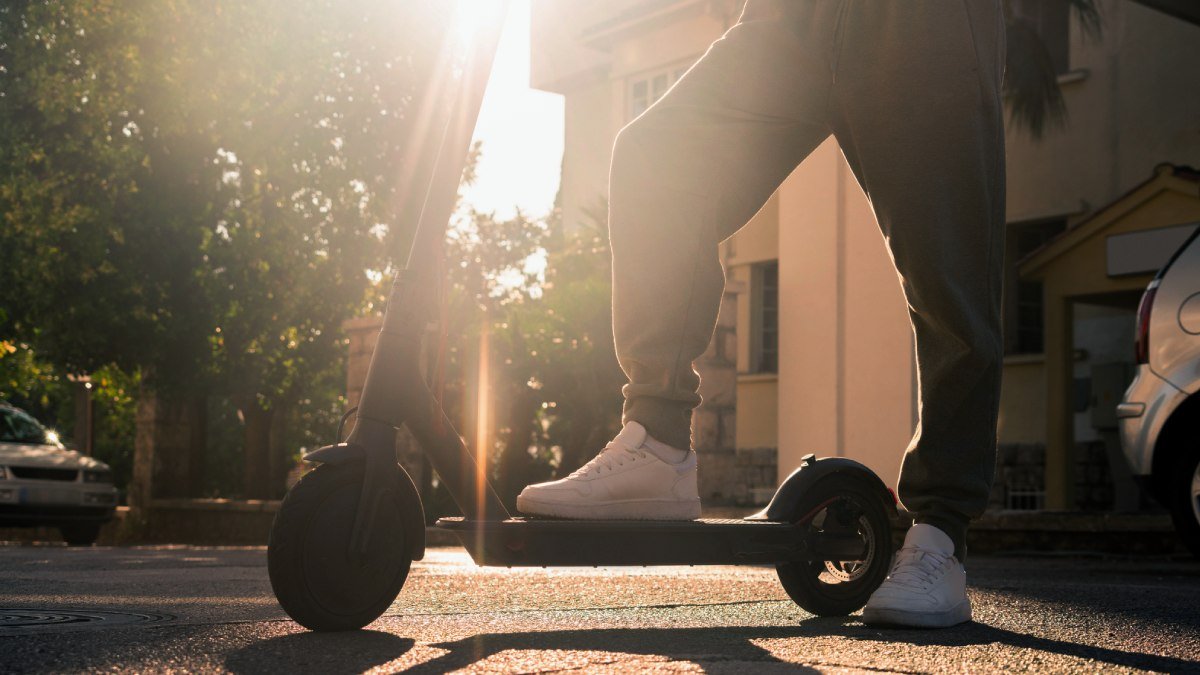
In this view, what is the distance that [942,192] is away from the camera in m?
3.26

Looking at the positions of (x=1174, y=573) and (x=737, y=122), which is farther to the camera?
(x=1174, y=573)

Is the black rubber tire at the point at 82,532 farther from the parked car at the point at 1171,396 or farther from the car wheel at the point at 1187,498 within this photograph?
the car wheel at the point at 1187,498

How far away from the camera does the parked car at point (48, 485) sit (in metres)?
18.1

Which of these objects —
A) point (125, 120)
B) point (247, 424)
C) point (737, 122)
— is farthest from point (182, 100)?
point (737, 122)

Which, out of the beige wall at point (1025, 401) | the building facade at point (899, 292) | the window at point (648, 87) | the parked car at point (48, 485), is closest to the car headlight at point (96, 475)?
the parked car at point (48, 485)

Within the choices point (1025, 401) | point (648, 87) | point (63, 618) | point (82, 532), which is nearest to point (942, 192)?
point (63, 618)

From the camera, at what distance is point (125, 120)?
18.7 meters

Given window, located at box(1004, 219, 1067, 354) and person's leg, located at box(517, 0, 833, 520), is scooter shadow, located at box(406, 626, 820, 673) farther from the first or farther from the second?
window, located at box(1004, 219, 1067, 354)

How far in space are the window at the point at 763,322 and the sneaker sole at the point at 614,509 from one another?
679 inches

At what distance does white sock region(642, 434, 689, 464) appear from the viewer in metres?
3.03

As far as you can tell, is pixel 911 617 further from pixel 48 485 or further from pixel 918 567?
pixel 48 485

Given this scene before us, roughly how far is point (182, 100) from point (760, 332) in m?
8.18

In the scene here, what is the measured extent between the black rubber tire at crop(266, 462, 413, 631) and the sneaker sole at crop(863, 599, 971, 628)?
986mm

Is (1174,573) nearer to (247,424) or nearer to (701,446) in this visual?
(701,446)
